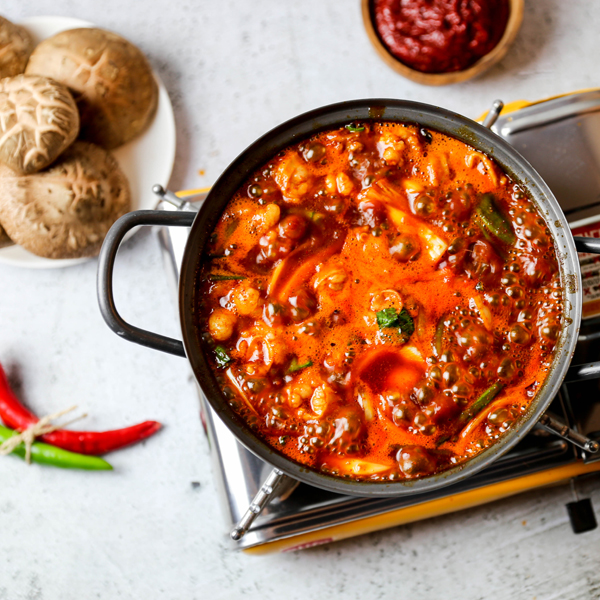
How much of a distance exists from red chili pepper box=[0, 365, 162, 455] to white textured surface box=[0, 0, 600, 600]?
0.08 meters

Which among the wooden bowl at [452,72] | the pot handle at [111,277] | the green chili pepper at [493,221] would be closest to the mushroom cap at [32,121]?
the pot handle at [111,277]

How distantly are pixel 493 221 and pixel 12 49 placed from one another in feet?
7.92

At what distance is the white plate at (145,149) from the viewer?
2.85 metres

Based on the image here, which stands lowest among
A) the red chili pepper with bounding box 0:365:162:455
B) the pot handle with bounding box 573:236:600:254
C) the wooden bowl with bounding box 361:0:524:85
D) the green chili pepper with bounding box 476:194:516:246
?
the red chili pepper with bounding box 0:365:162:455

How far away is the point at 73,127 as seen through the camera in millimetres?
2555

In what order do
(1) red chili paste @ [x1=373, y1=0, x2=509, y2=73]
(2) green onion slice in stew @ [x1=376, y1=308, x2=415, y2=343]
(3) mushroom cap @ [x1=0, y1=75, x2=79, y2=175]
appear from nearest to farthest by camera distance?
(2) green onion slice in stew @ [x1=376, y1=308, x2=415, y2=343] → (3) mushroom cap @ [x1=0, y1=75, x2=79, y2=175] → (1) red chili paste @ [x1=373, y1=0, x2=509, y2=73]

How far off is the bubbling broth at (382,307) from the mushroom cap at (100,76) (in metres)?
1.13

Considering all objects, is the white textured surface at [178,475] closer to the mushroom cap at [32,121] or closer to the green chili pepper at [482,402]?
the mushroom cap at [32,121]

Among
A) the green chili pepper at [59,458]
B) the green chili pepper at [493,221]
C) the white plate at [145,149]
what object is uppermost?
the green chili pepper at [493,221]

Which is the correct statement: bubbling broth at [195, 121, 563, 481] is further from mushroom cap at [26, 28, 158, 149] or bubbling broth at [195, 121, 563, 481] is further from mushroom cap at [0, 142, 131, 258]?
mushroom cap at [26, 28, 158, 149]

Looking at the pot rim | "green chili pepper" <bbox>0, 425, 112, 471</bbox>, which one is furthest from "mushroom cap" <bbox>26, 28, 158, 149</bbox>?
"green chili pepper" <bbox>0, 425, 112, 471</bbox>

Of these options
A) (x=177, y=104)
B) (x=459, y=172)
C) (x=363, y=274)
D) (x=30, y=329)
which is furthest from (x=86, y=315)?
(x=459, y=172)

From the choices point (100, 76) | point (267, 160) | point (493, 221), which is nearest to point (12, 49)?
point (100, 76)

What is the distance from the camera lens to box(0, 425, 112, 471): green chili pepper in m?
2.81
